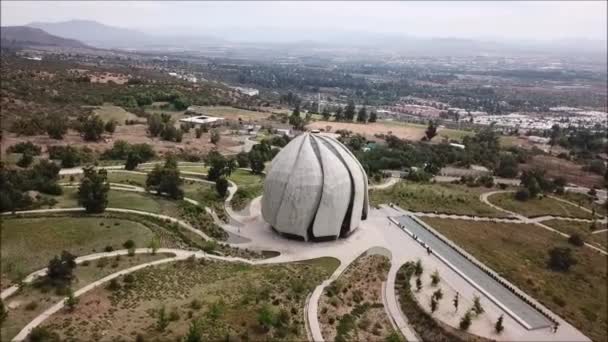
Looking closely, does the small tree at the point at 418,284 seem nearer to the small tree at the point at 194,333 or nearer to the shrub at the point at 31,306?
the small tree at the point at 194,333

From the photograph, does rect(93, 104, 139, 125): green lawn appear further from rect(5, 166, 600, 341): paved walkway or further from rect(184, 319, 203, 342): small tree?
rect(184, 319, 203, 342): small tree

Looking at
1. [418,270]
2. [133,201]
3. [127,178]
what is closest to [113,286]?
[133,201]

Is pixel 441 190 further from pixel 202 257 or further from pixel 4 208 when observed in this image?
pixel 4 208

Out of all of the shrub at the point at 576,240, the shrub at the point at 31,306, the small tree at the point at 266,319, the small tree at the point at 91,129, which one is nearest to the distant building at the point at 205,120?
the small tree at the point at 91,129

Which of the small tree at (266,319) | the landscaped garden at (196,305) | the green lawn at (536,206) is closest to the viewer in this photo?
the landscaped garden at (196,305)

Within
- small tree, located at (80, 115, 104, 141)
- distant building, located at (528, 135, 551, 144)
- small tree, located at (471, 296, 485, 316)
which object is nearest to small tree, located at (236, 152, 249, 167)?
small tree, located at (80, 115, 104, 141)
